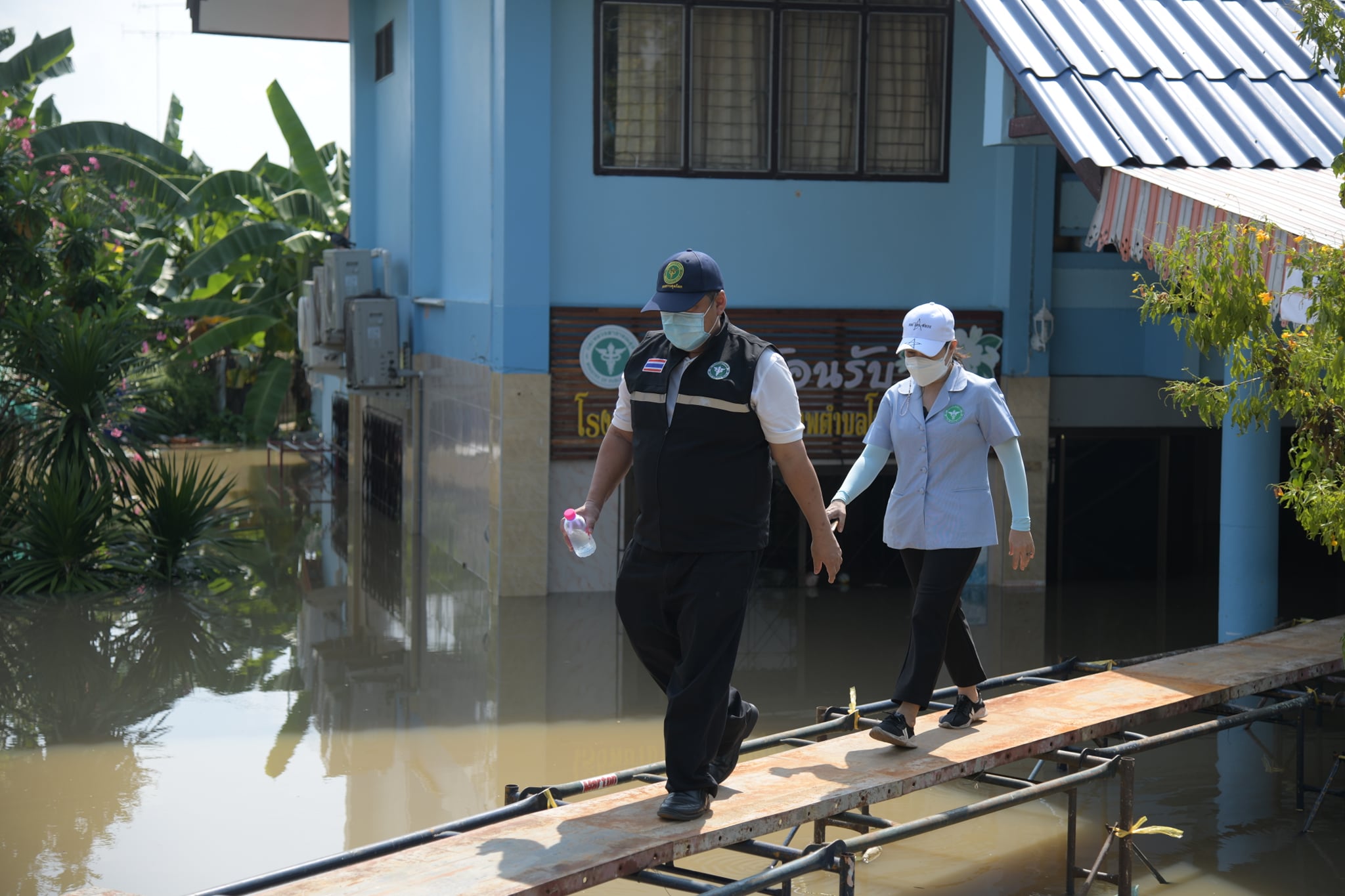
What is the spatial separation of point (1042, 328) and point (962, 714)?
311 inches

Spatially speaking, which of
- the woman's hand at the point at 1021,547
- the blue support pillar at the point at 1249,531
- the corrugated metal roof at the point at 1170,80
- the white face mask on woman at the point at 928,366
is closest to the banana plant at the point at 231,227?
the corrugated metal roof at the point at 1170,80

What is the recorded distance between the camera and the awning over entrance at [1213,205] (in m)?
7.03

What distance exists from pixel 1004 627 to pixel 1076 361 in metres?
3.16

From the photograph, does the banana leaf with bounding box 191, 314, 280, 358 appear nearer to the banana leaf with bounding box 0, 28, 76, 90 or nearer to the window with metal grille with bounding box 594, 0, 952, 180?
the banana leaf with bounding box 0, 28, 76, 90

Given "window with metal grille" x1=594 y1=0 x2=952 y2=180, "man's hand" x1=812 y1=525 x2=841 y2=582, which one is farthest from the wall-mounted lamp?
"man's hand" x1=812 y1=525 x2=841 y2=582

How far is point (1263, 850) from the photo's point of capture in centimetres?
667

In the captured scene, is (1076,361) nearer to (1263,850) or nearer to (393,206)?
(1263,850)

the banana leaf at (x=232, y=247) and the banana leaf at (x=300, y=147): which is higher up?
the banana leaf at (x=300, y=147)

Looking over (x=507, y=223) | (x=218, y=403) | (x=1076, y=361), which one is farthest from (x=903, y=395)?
(x=218, y=403)

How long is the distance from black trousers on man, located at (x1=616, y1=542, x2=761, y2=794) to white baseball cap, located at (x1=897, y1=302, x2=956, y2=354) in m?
1.35

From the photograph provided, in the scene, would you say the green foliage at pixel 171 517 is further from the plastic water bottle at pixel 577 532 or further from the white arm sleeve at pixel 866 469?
the plastic water bottle at pixel 577 532

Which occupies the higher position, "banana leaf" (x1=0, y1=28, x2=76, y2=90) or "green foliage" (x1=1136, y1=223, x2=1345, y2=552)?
"banana leaf" (x1=0, y1=28, x2=76, y2=90)

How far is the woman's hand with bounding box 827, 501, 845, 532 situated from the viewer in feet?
18.1

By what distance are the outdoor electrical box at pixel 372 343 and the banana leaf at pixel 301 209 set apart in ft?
22.0
